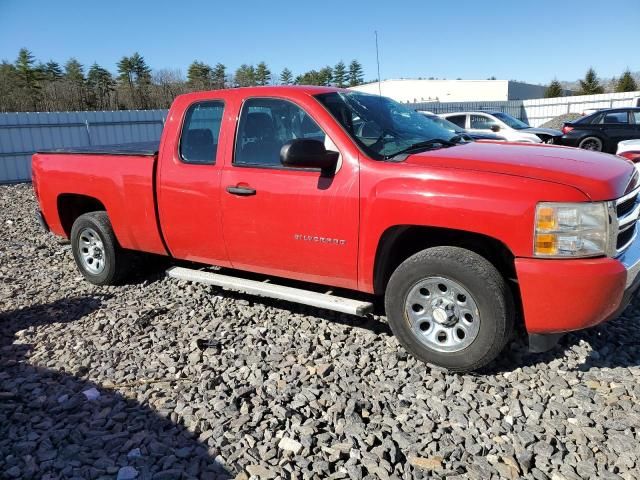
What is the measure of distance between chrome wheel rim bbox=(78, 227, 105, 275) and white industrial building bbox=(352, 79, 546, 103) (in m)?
53.2

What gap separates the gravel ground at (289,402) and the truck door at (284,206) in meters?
0.62

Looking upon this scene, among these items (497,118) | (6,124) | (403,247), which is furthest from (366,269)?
(6,124)

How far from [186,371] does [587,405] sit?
2.61 m

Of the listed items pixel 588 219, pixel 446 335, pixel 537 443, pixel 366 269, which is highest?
pixel 588 219

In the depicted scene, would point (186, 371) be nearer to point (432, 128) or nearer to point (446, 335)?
point (446, 335)

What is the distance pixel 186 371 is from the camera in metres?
3.72

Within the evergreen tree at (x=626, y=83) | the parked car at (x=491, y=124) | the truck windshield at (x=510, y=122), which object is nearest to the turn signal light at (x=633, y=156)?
the parked car at (x=491, y=124)

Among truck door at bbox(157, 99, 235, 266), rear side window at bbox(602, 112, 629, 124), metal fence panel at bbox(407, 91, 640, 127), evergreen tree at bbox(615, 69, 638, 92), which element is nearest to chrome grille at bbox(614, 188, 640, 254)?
truck door at bbox(157, 99, 235, 266)

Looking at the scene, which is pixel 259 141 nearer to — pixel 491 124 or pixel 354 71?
pixel 491 124

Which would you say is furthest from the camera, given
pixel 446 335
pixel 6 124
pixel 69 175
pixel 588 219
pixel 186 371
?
pixel 6 124

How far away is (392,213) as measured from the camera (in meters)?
3.43

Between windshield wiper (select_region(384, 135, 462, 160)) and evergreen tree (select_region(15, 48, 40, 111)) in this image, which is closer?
windshield wiper (select_region(384, 135, 462, 160))

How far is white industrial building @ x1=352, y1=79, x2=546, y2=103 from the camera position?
59.8m

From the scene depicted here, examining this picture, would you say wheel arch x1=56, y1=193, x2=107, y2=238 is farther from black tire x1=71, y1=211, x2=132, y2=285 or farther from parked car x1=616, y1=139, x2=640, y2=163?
parked car x1=616, y1=139, x2=640, y2=163
